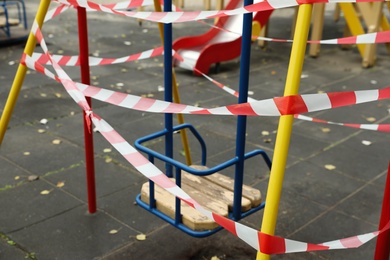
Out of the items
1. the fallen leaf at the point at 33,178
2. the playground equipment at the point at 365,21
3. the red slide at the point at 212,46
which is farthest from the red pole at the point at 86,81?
the playground equipment at the point at 365,21

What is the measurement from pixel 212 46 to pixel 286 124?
234 inches

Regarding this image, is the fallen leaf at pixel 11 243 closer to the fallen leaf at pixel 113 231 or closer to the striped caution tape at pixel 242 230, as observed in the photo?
the fallen leaf at pixel 113 231

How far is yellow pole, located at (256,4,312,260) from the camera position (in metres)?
2.00

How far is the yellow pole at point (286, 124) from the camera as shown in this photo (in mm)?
2000

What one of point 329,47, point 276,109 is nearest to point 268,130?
point 276,109

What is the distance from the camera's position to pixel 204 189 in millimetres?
3342

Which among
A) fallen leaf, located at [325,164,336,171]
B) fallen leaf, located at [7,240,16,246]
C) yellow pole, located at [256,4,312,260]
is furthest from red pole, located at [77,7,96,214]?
fallen leaf, located at [325,164,336,171]

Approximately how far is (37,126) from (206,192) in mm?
2931

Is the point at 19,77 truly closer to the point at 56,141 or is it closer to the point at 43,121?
the point at 56,141

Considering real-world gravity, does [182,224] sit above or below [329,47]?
above

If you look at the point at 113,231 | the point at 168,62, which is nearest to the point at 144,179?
the point at 113,231

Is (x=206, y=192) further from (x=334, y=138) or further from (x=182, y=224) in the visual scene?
(x=334, y=138)

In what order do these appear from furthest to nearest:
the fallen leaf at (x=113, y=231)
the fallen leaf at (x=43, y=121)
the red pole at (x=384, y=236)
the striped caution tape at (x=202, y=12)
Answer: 1. the fallen leaf at (x=43, y=121)
2. the fallen leaf at (x=113, y=231)
3. the red pole at (x=384, y=236)
4. the striped caution tape at (x=202, y=12)

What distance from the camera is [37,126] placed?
18.4 ft
